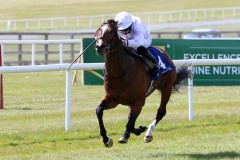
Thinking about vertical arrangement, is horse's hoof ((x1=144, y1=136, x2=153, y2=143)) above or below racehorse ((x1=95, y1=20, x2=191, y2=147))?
below

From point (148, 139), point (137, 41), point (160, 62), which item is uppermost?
point (137, 41)

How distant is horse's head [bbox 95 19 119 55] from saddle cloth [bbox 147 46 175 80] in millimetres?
1241

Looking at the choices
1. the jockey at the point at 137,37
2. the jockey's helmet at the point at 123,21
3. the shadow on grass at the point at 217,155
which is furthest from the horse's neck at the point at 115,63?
the shadow on grass at the point at 217,155

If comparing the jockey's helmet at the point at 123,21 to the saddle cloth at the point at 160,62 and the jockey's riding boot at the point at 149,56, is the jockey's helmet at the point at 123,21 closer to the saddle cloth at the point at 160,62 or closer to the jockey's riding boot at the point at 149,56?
the jockey's riding boot at the point at 149,56

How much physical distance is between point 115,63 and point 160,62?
136 centimetres

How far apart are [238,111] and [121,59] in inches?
215

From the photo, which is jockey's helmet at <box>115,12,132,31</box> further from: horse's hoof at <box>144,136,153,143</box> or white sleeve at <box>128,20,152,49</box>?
horse's hoof at <box>144,136,153,143</box>

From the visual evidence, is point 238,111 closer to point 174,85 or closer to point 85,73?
point 174,85

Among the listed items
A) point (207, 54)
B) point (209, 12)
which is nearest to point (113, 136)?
point (207, 54)

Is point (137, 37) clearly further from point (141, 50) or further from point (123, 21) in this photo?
point (123, 21)

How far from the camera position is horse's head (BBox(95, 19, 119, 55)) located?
32.5ft

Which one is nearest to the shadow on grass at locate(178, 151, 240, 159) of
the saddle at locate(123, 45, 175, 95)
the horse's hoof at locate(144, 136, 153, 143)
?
the horse's hoof at locate(144, 136, 153, 143)

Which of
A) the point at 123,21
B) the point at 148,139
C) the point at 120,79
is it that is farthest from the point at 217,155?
the point at 123,21

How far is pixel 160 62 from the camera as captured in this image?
11.6 m
